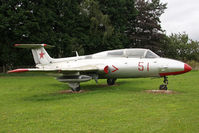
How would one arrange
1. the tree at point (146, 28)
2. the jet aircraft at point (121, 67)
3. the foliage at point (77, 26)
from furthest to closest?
the tree at point (146, 28)
the foliage at point (77, 26)
the jet aircraft at point (121, 67)

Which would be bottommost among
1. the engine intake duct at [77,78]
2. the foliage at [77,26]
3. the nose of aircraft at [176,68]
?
the engine intake duct at [77,78]

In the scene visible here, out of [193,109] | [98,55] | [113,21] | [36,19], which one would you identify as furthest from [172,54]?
[193,109]

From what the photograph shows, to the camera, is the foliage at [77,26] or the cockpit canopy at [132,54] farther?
the foliage at [77,26]

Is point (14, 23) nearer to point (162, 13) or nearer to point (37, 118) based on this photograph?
point (37, 118)

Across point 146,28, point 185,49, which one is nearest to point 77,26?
point 146,28

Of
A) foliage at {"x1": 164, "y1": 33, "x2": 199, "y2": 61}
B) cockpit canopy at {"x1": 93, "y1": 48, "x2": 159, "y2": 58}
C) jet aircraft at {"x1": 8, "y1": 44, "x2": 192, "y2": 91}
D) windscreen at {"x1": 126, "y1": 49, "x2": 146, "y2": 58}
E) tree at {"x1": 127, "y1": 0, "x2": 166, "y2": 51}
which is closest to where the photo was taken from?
jet aircraft at {"x1": 8, "y1": 44, "x2": 192, "y2": 91}

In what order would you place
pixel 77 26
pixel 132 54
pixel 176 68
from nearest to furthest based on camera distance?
pixel 176 68 < pixel 132 54 < pixel 77 26

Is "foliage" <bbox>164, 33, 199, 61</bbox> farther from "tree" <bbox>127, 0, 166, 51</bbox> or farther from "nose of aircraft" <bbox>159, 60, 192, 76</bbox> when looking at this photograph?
"nose of aircraft" <bbox>159, 60, 192, 76</bbox>

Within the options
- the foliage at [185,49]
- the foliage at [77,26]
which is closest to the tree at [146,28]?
the foliage at [77,26]

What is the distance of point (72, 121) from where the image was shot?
593 cm

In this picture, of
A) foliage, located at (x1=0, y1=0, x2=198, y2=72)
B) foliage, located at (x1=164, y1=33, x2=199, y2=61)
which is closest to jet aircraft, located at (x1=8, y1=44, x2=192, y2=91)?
foliage, located at (x1=0, y1=0, x2=198, y2=72)

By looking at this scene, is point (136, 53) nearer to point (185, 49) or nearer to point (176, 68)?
point (176, 68)

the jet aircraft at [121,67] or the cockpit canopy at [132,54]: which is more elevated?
the cockpit canopy at [132,54]

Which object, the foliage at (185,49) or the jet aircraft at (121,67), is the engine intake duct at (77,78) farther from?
the foliage at (185,49)
